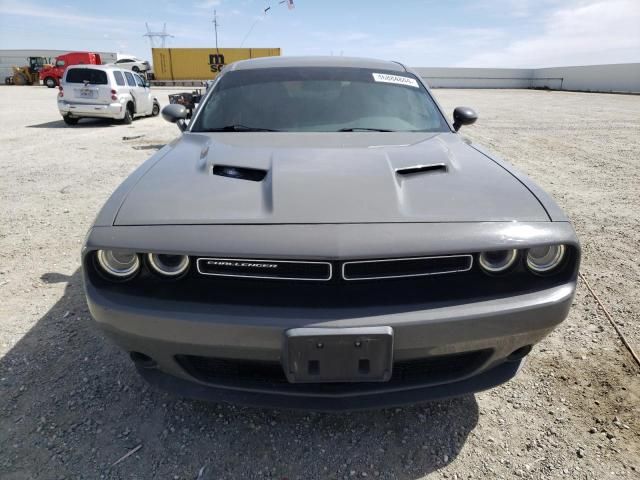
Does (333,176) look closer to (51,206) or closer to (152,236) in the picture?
(152,236)

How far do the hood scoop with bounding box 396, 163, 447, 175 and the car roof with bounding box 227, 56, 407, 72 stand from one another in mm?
1469

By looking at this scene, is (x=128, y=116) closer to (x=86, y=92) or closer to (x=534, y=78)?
(x=86, y=92)

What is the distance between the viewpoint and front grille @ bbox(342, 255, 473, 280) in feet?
4.91

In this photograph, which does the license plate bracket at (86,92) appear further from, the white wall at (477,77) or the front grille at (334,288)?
the white wall at (477,77)

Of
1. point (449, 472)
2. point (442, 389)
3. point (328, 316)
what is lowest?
point (449, 472)

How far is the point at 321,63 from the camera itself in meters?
3.12

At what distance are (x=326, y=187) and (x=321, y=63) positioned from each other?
181 cm

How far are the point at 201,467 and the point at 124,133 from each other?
10.8m

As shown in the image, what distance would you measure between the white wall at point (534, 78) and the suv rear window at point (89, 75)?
109ft

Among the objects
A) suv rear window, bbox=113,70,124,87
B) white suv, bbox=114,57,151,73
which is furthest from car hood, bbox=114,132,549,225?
white suv, bbox=114,57,151,73

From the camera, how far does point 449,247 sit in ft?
4.76

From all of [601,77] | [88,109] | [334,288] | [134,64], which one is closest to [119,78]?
[88,109]

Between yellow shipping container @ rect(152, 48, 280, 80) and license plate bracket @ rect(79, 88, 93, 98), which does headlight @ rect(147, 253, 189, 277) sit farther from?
yellow shipping container @ rect(152, 48, 280, 80)

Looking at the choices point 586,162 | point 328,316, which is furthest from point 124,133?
point 328,316
